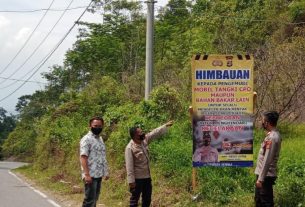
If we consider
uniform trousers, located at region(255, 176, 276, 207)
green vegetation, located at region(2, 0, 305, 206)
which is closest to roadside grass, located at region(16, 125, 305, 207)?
green vegetation, located at region(2, 0, 305, 206)

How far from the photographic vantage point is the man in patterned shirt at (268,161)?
23.5 feet

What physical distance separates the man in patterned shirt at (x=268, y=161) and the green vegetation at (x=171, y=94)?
1.34m

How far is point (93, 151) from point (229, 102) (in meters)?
2.98

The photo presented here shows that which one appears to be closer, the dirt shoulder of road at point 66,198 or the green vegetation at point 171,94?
the green vegetation at point 171,94

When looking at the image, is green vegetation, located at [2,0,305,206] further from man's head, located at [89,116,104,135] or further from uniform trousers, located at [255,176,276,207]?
man's head, located at [89,116,104,135]

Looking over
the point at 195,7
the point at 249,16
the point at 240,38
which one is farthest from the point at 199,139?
the point at 195,7

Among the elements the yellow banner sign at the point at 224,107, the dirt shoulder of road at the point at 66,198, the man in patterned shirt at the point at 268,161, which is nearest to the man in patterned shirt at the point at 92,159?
the yellow banner sign at the point at 224,107

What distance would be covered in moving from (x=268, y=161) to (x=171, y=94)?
10020mm

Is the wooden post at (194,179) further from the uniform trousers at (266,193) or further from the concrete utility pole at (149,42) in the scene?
the concrete utility pole at (149,42)

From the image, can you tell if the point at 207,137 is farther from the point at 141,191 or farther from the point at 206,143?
the point at 141,191

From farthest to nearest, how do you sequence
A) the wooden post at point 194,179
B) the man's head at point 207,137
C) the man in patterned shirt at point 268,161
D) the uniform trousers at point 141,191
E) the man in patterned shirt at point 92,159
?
the wooden post at point 194,179
the man's head at point 207,137
the uniform trousers at point 141,191
the man in patterned shirt at point 92,159
the man in patterned shirt at point 268,161

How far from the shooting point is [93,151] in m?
8.03

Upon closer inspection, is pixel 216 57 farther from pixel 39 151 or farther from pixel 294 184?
pixel 39 151

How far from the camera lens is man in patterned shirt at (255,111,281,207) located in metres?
7.16
